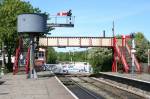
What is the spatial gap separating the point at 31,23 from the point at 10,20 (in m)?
27.2

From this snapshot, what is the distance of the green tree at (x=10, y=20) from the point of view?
7122 centimetres

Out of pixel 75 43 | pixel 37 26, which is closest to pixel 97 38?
pixel 75 43

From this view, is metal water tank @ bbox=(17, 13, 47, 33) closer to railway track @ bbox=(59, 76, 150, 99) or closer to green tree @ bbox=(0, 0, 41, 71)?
railway track @ bbox=(59, 76, 150, 99)

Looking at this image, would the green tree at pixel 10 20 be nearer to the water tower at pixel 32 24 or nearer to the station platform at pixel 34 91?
the water tower at pixel 32 24

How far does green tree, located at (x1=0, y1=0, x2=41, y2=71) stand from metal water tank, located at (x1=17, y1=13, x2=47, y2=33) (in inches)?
940

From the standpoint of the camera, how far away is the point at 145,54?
Answer: 92.6m

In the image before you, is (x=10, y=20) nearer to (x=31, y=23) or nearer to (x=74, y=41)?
(x=74, y=41)

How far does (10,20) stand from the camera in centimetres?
7312

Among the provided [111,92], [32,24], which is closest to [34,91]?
[111,92]

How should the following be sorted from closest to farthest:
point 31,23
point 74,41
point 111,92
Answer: point 111,92 → point 31,23 → point 74,41

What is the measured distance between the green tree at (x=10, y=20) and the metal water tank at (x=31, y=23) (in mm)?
23872

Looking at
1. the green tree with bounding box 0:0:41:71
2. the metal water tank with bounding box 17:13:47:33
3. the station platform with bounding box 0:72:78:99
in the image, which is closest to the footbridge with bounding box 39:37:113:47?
the green tree with bounding box 0:0:41:71

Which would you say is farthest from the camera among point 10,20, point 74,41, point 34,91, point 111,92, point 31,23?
point 10,20

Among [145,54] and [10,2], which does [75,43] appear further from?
[145,54]
